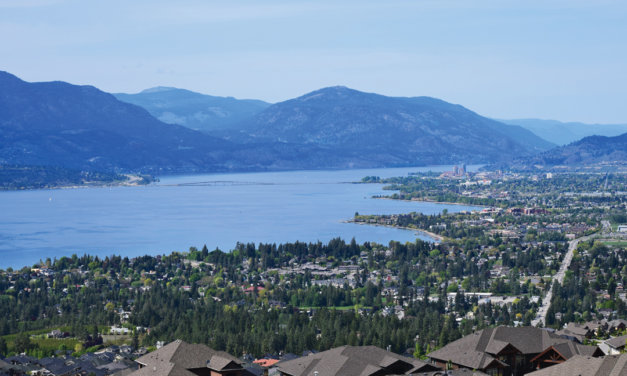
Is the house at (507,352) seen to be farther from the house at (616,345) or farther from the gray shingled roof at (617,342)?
the gray shingled roof at (617,342)

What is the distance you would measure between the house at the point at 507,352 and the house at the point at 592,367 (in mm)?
3168

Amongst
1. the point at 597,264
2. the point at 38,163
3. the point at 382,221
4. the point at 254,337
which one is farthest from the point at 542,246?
the point at 38,163

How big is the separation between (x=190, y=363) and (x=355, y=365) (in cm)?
383

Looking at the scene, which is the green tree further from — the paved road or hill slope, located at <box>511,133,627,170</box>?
hill slope, located at <box>511,133,627,170</box>

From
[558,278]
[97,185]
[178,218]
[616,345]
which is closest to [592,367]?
[616,345]

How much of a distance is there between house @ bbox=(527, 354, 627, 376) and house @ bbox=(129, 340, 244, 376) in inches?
271

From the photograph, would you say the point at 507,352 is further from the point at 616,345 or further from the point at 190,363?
the point at 190,363

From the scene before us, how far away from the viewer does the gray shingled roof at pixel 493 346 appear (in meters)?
21.8

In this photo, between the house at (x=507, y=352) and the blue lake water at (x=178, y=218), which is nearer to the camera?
the house at (x=507, y=352)

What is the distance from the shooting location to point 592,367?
58.3 feet

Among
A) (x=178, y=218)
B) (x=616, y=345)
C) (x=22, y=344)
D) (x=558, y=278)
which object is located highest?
(x=616, y=345)

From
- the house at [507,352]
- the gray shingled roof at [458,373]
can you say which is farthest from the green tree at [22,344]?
the gray shingled roof at [458,373]

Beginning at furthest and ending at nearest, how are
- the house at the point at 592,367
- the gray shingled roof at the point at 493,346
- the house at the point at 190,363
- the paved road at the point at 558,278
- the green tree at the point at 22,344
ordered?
the paved road at the point at 558,278 < the green tree at the point at 22,344 < the gray shingled roof at the point at 493,346 < the house at the point at 190,363 < the house at the point at 592,367

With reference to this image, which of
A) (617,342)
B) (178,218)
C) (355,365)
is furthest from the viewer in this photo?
(178,218)
